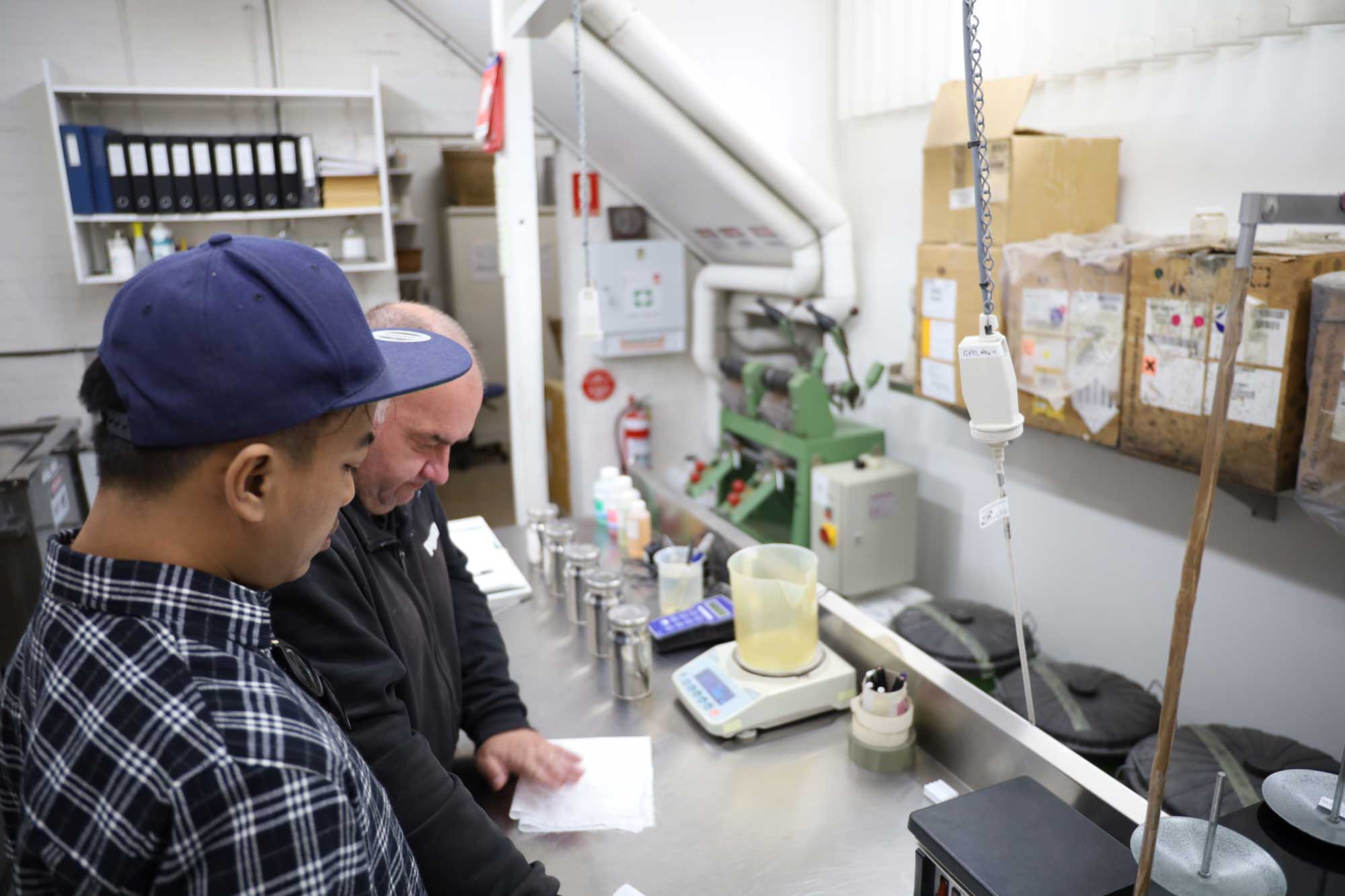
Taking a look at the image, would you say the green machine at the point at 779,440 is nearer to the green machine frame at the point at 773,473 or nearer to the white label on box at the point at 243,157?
the green machine frame at the point at 773,473

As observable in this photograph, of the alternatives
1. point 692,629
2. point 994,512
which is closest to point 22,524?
point 692,629

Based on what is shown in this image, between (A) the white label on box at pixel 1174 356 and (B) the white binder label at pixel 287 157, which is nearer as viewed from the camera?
(A) the white label on box at pixel 1174 356

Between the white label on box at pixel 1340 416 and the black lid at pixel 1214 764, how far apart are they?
0.55 m

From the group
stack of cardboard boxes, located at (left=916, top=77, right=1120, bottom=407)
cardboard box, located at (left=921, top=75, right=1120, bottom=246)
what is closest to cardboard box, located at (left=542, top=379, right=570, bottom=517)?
stack of cardboard boxes, located at (left=916, top=77, right=1120, bottom=407)

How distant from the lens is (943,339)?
2.54 metres

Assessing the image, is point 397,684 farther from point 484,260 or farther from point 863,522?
point 484,260

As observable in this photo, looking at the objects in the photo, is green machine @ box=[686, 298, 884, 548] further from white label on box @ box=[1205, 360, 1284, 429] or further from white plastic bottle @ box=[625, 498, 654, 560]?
white label on box @ box=[1205, 360, 1284, 429]

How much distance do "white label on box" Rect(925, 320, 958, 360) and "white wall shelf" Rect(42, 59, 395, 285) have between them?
2.49 m

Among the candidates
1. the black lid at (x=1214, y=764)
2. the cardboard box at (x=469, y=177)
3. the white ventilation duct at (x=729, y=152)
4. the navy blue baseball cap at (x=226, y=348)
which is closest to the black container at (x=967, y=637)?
the black lid at (x=1214, y=764)

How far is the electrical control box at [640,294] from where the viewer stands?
373cm

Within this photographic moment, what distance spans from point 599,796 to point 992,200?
1.85m

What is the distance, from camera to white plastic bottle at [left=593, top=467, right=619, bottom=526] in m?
2.22

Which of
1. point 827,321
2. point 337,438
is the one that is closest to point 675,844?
point 337,438

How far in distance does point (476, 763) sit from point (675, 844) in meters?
0.37
